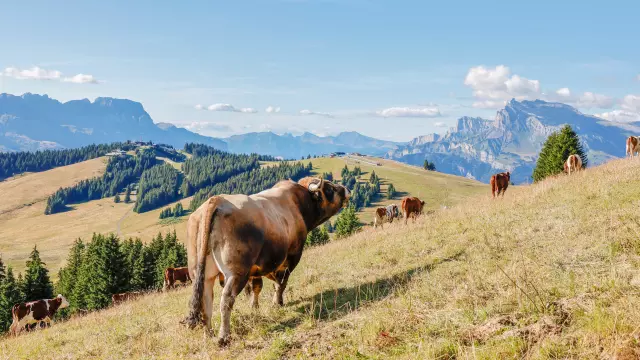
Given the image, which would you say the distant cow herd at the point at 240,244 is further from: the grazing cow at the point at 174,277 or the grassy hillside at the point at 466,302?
the grazing cow at the point at 174,277

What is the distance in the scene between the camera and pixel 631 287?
15.6 ft

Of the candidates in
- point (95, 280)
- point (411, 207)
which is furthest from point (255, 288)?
point (95, 280)

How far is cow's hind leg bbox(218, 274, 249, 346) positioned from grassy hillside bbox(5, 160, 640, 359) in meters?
0.20

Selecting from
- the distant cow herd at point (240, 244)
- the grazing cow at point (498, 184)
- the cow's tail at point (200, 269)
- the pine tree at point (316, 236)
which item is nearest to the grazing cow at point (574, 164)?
the grazing cow at point (498, 184)

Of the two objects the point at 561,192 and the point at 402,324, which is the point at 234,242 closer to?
the point at 402,324

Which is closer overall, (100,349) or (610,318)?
(610,318)

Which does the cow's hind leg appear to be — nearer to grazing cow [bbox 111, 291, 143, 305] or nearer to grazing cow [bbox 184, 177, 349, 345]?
grazing cow [bbox 184, 177, 349, 345]

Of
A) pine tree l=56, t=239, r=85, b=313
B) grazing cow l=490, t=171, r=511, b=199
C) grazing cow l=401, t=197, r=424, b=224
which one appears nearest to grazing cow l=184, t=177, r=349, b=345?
grazing cow l=401, t=197, r=424, b=224

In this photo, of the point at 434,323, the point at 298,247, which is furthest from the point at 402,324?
the point at 298,247

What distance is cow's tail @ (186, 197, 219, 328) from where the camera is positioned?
6.96 meters

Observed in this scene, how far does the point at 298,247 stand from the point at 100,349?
179 inches

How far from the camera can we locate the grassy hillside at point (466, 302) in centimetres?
436

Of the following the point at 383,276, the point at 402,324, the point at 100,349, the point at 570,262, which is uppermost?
the point at 570,262

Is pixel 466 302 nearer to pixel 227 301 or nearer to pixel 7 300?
pixel 227 301
